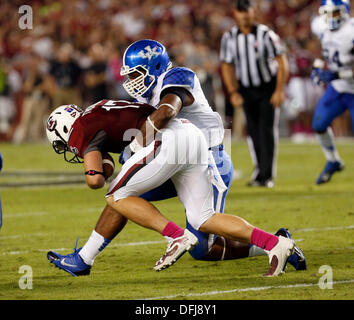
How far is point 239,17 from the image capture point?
886cm

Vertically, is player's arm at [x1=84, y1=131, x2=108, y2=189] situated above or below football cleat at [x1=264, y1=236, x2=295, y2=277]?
above

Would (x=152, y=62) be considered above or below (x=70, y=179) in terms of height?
above

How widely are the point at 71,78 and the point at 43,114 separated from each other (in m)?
1.22

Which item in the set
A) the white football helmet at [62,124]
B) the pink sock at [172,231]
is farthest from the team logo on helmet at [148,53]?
the pink sock at [172,231]

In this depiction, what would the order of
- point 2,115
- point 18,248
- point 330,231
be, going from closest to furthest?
point 18,248 → point 330,231 → point 2,115

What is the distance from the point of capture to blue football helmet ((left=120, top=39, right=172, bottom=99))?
4566mm

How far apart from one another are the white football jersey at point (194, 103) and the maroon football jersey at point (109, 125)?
207mm

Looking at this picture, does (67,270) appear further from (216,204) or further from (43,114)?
(43,114)

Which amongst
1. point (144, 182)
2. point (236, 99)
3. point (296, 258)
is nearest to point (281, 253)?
point (296, 258)

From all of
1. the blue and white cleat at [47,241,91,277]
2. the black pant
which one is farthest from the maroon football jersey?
the black pant

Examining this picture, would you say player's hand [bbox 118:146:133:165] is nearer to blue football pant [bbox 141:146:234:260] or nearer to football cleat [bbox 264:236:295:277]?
blue football pant [bbox 141:146:234:260]

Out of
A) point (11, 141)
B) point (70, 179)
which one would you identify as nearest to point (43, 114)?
point (11, 141)

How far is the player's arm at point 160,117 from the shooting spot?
166 inches

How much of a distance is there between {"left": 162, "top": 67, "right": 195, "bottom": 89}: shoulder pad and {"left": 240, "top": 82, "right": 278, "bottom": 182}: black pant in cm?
444
